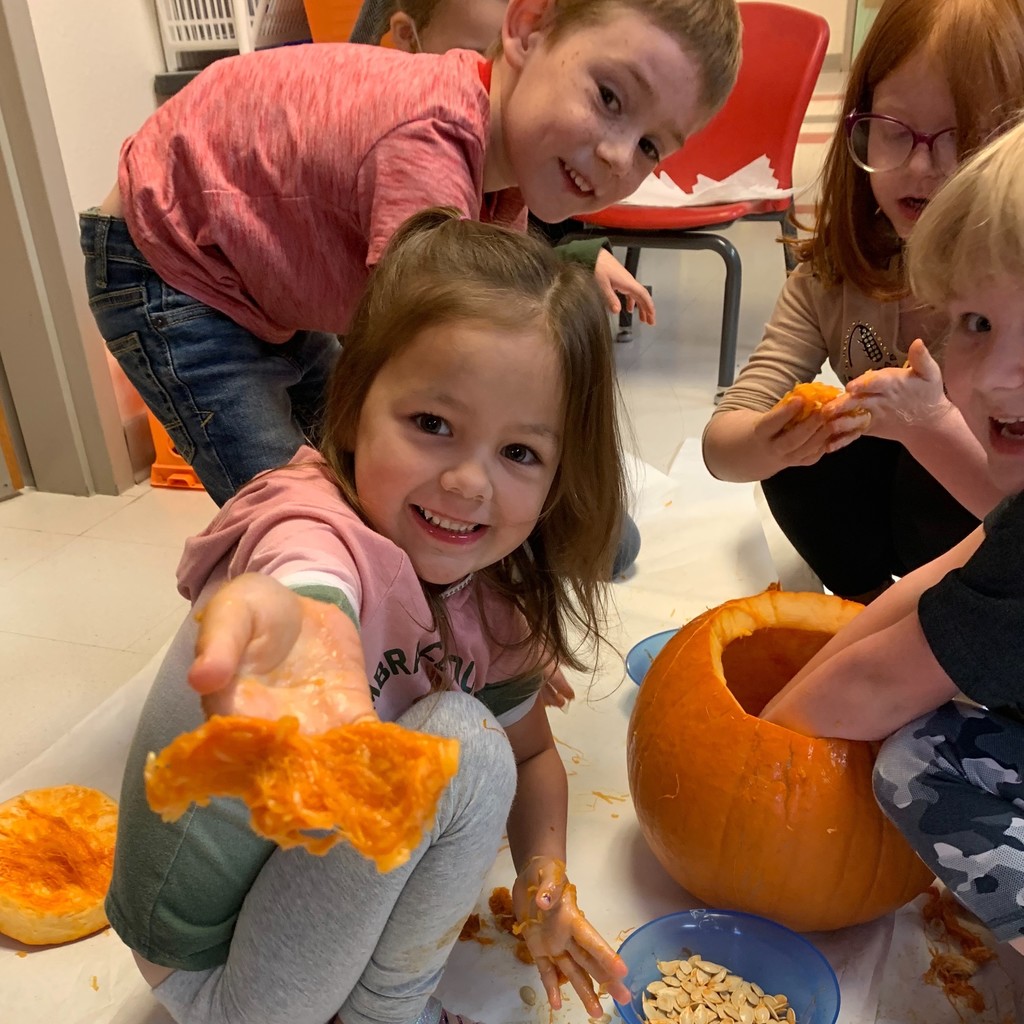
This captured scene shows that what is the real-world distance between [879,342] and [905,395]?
257mm

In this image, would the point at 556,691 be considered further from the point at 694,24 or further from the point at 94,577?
the point at 94,577

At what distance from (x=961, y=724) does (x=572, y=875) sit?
370mm

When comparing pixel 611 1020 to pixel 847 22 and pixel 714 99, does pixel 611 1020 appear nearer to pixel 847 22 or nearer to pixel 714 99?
pixel 714 99

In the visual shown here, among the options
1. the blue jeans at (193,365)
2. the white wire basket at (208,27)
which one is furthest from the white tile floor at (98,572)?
the white wire basket at (208,27)

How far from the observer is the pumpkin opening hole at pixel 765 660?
917 mm

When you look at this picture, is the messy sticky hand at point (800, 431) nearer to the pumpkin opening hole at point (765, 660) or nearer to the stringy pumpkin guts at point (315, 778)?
the pumpkin opening hole at point (765, 660)

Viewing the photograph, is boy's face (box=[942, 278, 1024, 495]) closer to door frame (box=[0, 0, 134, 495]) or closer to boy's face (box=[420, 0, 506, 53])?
boy's face (box=[420, 0, 506, 53])

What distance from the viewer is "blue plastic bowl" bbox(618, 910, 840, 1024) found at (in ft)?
2.33

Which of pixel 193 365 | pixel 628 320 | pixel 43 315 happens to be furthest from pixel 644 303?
pixel 628 320

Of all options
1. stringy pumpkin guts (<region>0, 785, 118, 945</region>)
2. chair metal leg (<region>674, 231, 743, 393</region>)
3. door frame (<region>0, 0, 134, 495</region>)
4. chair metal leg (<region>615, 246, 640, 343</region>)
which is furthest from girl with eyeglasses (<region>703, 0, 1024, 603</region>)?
chair metal leg (<region>615, 246, 640, 343</region>)

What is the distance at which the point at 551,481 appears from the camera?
75 centimetres

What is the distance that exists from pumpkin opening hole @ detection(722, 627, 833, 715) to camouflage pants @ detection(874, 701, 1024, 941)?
0.19 meters

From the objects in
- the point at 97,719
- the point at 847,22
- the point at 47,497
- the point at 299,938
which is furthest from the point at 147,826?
the point at 847,22

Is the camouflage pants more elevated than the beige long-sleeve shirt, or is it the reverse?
the beige long-sleeve shirt
